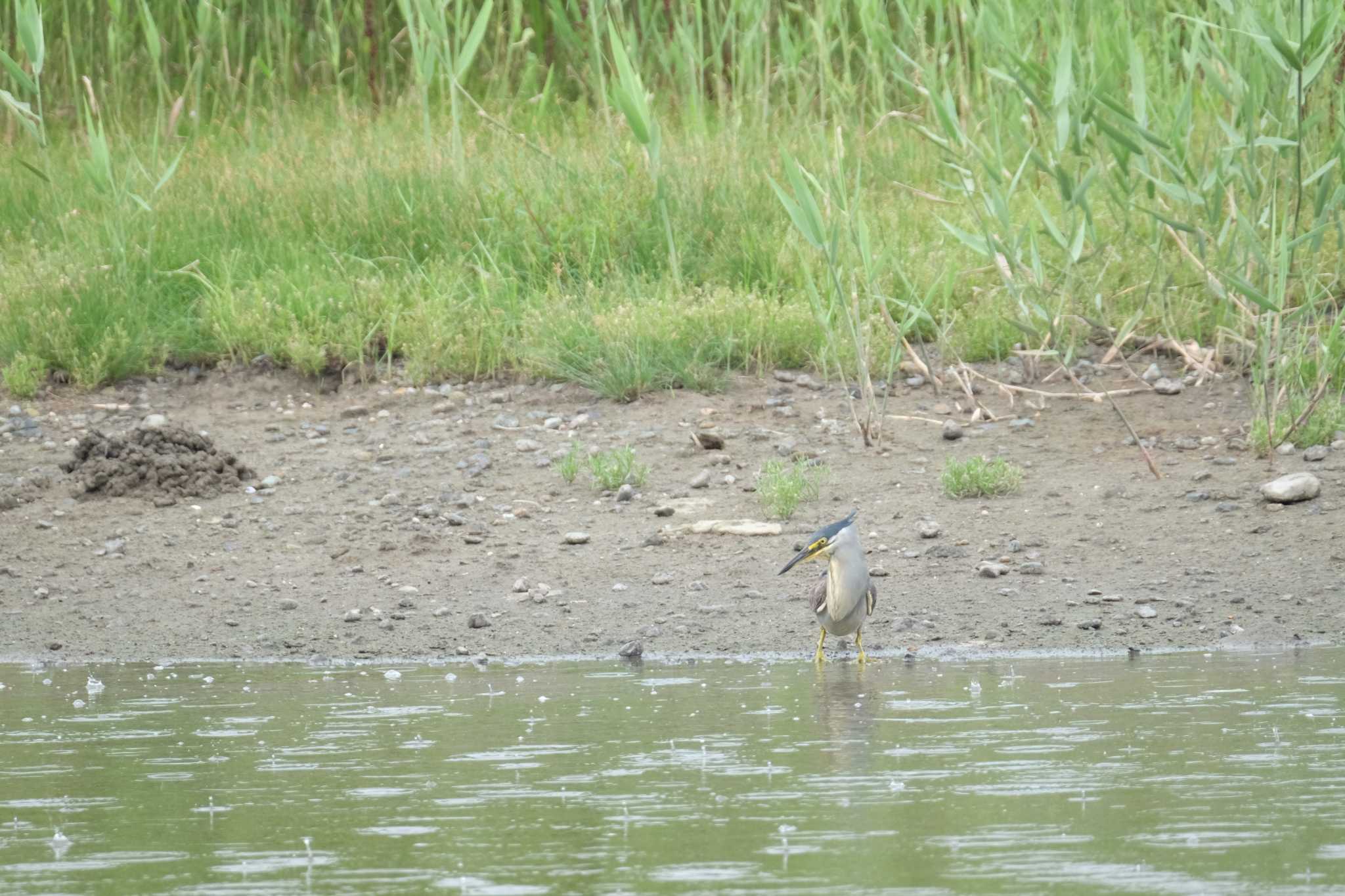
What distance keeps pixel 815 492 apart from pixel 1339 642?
2.44 meters

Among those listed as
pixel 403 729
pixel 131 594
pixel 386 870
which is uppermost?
pixel 386 870

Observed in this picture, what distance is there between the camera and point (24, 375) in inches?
380

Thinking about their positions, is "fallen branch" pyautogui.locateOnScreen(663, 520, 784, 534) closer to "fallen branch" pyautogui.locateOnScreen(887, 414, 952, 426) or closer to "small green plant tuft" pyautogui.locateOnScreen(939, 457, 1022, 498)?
"small green plant tuft" pyautogui.locateOnScreen(939, 457, 1022, 498)

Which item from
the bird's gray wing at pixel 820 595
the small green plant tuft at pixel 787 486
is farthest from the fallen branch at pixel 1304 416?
the bird's gray wing at pixel 820 595

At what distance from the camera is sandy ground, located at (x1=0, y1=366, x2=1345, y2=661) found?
6.93m

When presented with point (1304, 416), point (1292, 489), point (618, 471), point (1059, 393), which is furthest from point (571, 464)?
point (1304, 416)

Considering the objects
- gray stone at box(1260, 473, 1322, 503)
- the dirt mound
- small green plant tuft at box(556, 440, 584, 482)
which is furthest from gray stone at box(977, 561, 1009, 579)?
the dirt mound

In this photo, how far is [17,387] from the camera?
381 inches

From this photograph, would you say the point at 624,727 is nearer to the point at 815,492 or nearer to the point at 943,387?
the point at 815,492

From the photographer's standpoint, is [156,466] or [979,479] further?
[156,466]

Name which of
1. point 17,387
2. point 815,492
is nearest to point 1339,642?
point 815,492

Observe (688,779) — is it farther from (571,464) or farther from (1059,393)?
(1059,393)

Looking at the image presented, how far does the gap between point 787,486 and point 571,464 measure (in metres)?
1.12

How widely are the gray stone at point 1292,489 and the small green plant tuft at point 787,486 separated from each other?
197 centimetres
